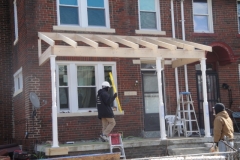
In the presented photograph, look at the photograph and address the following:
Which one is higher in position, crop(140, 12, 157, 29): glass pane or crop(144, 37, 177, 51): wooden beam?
crop(140, 12, 157, 29): glass pane

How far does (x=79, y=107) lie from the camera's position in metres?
14.3

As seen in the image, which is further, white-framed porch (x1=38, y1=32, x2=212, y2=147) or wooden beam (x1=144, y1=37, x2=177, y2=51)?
wooden beam (x1=144, y1=37, x2=177, y2=51)

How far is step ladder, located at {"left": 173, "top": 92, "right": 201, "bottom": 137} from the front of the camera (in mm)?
14378

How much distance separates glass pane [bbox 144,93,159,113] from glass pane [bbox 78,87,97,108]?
212 centimetres

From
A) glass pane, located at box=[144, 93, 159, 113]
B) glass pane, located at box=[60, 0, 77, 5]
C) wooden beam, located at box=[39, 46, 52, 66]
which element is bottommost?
glass pane, located at box=[144, 93, 159, 113]

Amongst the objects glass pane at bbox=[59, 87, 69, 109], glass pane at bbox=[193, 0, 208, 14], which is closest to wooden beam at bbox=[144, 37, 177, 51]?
glass pane at bbox=[193, 0, 208, 14]

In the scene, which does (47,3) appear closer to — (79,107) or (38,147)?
(79,107)

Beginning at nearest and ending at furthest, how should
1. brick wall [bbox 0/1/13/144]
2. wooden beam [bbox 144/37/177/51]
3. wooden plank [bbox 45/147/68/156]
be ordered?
wooden plank [bbox 45/147/68/156], wooden beam [bbox 144/37/177/51], brick wall [bbox 0/1/13/144]

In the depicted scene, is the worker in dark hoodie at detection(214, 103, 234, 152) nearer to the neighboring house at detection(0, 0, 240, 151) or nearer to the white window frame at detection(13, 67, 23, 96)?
the neighboring house at detection(0, 0, 240, 151)

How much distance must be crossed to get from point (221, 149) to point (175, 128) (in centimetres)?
540

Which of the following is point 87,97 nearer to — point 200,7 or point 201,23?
point 201,23

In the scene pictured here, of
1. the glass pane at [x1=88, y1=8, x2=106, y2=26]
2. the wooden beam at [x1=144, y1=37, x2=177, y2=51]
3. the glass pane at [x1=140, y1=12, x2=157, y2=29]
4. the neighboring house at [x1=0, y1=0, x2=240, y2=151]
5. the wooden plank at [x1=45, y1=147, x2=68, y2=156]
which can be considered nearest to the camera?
the wooden plank at [x1=45, y1=147, x2=68, y2=156]

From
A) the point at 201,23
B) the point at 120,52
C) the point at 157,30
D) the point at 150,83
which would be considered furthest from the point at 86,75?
the point at 201,23

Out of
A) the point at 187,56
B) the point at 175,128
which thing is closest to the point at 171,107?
the point at 175,128
